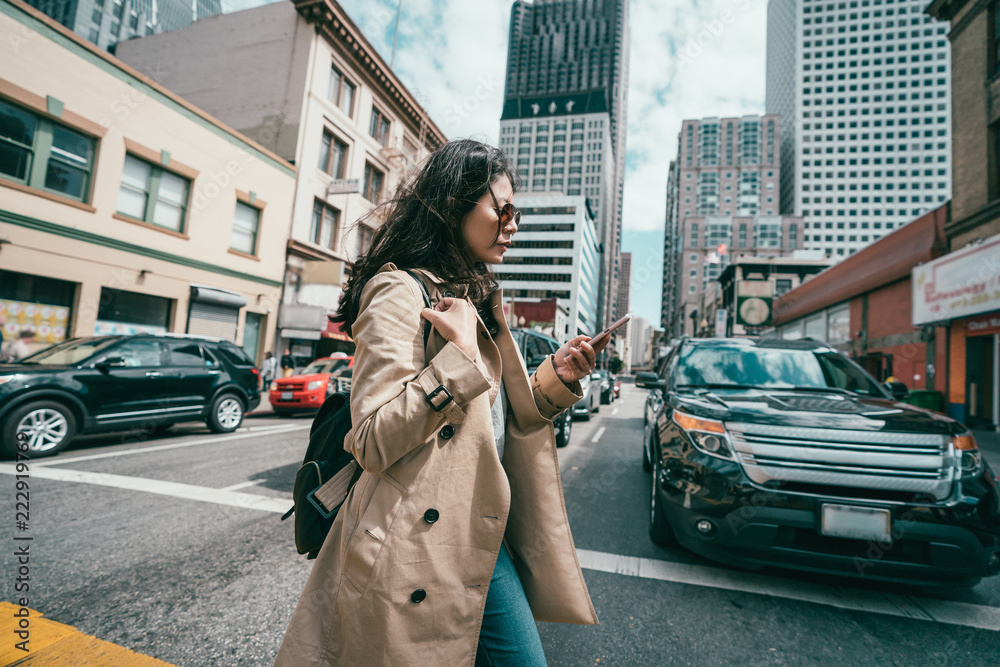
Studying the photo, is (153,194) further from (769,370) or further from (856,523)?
(856,523)

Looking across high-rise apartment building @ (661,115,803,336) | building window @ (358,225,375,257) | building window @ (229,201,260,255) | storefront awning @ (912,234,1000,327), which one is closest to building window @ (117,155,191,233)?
building window @ (229,201,260,255)

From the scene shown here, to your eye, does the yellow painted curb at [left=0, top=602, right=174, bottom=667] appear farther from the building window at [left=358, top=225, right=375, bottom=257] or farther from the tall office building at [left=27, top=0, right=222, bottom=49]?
the tall office building at [left=27, top=0, right=222, bottom=49]

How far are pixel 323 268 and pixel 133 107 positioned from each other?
24.1 ft

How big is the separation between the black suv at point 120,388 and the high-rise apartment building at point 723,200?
81.5 meters

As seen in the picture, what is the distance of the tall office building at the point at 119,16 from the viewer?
61.4 m

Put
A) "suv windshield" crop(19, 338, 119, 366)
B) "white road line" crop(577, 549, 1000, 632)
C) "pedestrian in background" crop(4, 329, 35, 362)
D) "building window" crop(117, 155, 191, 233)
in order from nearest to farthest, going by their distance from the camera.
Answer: "white road line" crop(577, 549, 1000, 632), "suv windshield" crop(19, 338, 119, 366), "pedestrian in background" crop(4, 329, 35, 362), "building window" crop(117, 155, 191, 233)

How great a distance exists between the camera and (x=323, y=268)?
17969 millimetres

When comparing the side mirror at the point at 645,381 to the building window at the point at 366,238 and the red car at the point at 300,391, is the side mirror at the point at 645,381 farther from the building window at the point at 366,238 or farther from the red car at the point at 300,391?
the red car at the point at 300,391

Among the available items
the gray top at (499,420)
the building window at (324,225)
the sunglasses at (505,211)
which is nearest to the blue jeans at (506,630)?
the gray top at (499,420)

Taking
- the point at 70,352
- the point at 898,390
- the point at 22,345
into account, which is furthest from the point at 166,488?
the point at 22,345

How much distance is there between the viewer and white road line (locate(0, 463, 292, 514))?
4.20 meters

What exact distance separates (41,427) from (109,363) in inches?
42.1

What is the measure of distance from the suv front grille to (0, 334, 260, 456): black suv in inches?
301

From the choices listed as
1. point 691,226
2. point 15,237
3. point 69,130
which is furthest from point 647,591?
point 691,226
